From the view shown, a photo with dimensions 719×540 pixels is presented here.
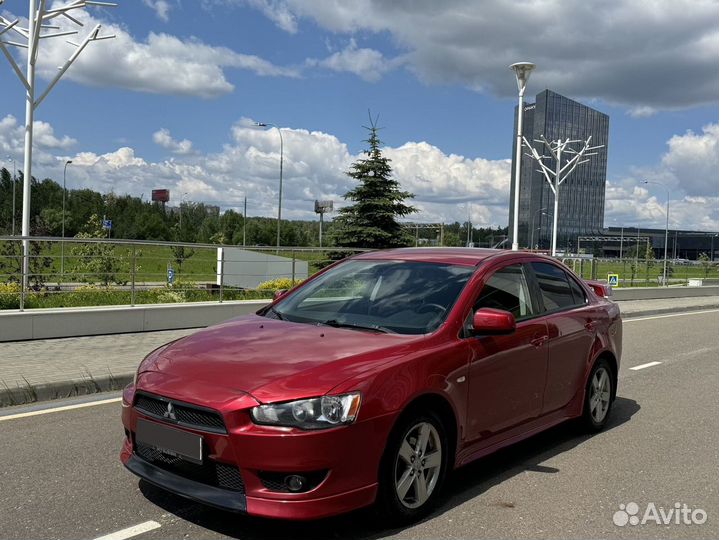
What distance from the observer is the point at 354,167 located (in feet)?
95.1

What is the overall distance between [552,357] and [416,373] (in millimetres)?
1805

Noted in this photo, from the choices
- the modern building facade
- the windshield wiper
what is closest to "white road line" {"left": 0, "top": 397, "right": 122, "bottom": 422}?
the windshield wiper

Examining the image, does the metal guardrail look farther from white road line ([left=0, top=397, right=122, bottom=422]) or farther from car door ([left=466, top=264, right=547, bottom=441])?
car door ([left=466, top=264, right=547, bottom=441])

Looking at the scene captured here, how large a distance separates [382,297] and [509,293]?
982mm

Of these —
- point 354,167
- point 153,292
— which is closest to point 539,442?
point 153,292

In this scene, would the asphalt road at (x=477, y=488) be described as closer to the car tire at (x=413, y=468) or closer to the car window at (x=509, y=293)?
the car tire at (x=413, y=468)

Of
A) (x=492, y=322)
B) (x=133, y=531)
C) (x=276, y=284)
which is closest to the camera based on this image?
(x=133, y=531)

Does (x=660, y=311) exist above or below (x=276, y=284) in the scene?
below

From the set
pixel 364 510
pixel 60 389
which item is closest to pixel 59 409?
pixel 60 389

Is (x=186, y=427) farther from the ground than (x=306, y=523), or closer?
farther from the ground

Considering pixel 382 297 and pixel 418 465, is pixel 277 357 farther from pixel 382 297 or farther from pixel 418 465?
pixel 382 297

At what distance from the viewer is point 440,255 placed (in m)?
5.25

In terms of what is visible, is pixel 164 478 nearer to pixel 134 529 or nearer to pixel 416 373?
pixel 134 529

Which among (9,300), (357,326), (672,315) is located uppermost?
(357,326)
